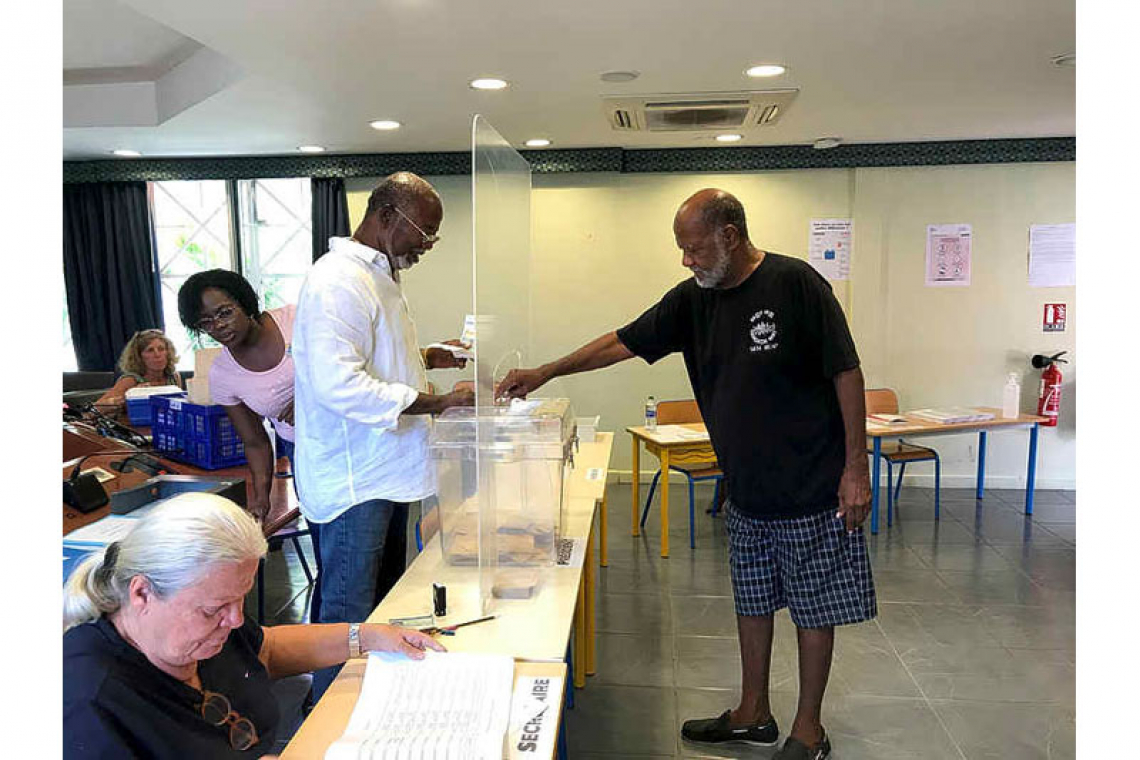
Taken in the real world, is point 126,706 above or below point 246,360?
below

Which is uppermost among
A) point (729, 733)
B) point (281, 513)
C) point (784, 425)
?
point (784, 425)

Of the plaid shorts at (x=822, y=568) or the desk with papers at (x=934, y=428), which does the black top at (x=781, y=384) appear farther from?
the desk with papers at (x=934, y=428)

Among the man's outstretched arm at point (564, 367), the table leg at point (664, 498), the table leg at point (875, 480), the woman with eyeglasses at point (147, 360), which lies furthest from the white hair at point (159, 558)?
the table leg at point (875, 480)

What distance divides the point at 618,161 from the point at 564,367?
366cm

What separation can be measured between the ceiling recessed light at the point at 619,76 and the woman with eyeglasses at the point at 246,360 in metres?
1.88

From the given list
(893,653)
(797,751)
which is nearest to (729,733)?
(797,751)

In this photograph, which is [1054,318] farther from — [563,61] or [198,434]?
[198,434]

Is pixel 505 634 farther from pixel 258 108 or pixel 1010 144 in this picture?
pixel 1010 144

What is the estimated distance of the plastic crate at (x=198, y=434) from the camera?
307cm

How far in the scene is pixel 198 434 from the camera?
3121 mm

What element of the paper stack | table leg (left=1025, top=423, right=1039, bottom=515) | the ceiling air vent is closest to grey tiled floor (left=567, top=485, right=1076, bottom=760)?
table leg (left=1025, top=423, right=1039, bottom=515)

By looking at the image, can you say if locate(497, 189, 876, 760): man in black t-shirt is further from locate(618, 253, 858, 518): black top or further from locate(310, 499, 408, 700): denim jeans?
locate(310, 499, 408, 700): denim jeans

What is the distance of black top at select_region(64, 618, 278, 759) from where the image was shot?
105 centimetres

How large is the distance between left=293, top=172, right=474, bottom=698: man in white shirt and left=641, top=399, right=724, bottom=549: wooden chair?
99.9 inches
